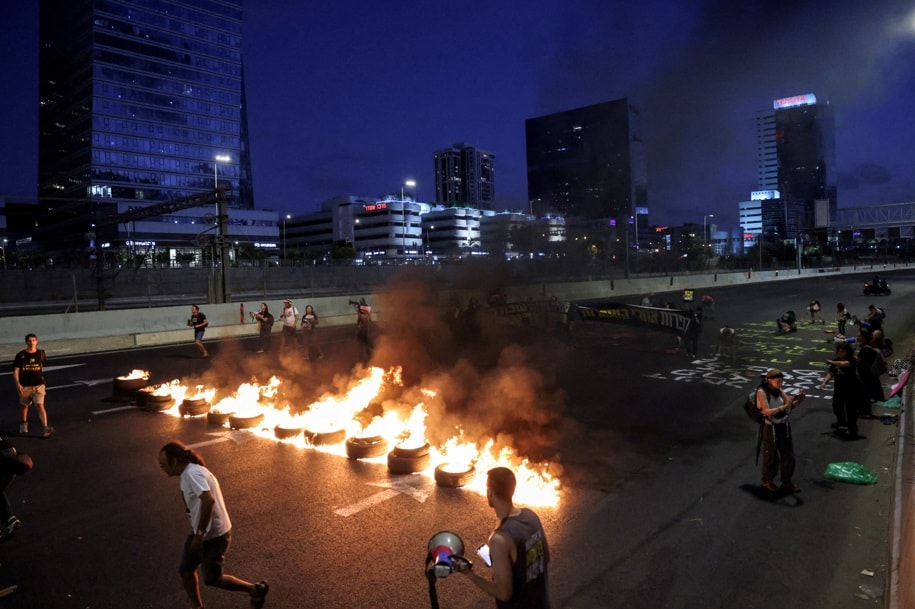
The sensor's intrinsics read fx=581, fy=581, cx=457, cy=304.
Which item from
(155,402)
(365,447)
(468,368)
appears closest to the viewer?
(365,447)

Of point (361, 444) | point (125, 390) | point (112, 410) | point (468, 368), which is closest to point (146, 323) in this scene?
point (125, 390)

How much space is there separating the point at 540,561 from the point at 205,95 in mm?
122216

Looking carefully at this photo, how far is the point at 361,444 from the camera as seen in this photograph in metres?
8.09

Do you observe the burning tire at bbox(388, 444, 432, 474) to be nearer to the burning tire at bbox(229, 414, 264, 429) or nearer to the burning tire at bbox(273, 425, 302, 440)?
the burning tire at bbox(273, 425, 302, 440)

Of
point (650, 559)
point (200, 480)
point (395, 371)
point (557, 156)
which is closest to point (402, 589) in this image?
A: point (200, 480)

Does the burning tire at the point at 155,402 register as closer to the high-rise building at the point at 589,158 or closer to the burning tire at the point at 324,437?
the burning tire at the point at 324,437

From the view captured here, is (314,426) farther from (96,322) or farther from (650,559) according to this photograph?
(96,322)

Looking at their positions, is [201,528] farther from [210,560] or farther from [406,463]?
[406,463]

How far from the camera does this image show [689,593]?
457cm

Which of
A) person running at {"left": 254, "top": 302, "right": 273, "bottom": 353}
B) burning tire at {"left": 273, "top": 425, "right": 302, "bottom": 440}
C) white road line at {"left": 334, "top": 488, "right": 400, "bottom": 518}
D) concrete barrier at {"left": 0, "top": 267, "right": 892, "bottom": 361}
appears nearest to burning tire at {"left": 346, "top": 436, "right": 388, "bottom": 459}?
white road line at {"left": 334, "top": 488, "right": 400, "bottom": 518}

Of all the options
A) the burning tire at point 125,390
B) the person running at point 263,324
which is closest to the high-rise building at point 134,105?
the person running at point 263,324

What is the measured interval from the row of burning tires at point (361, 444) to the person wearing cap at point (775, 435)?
11.2ft

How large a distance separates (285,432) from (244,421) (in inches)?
40.6

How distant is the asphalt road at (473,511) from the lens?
4.72 m
